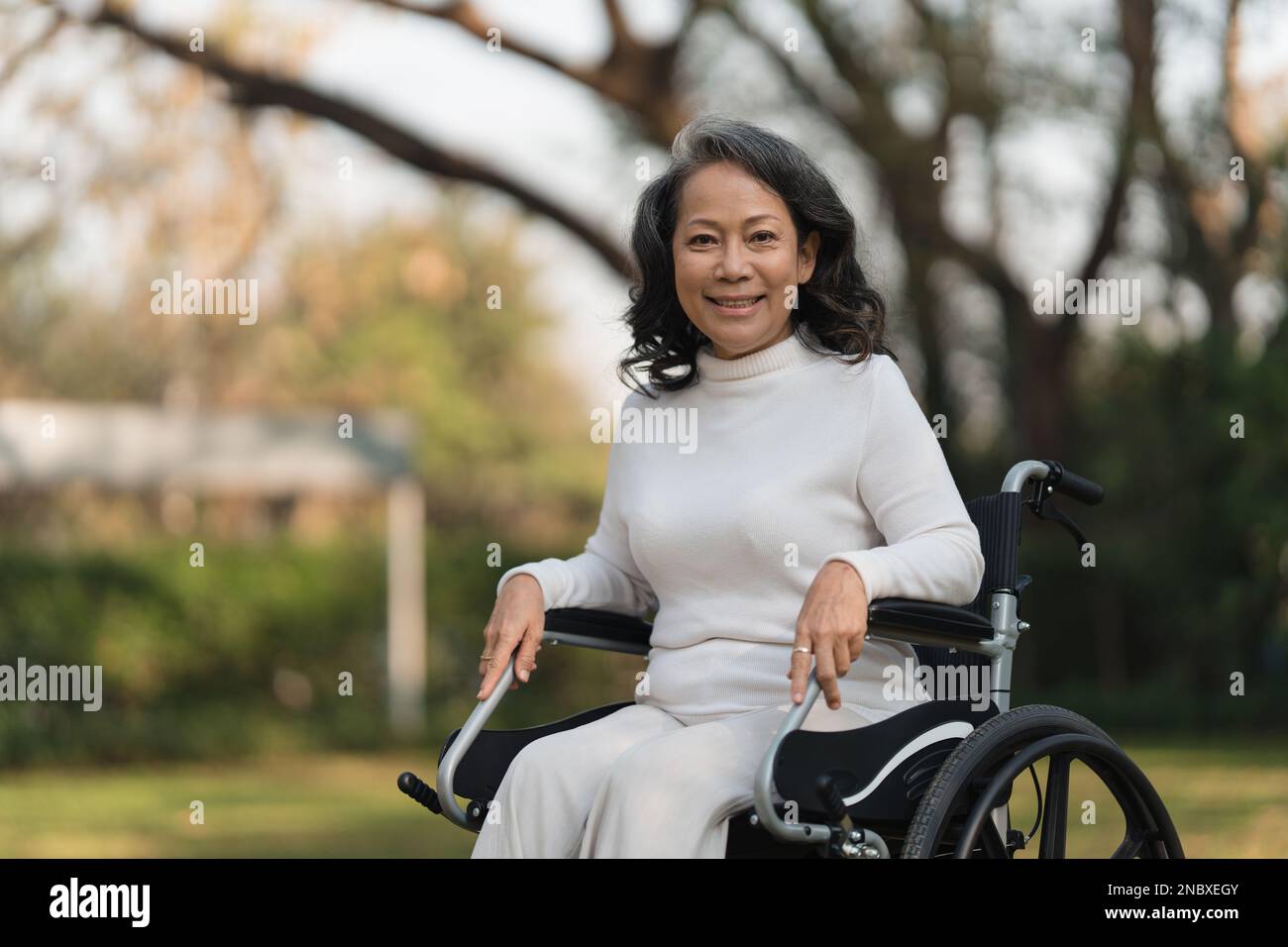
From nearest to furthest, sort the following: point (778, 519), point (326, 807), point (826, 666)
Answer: point (826, 666), point (778, 519), point (326, 807)

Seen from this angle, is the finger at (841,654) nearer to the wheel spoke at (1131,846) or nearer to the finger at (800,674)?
the finger at (800,674)

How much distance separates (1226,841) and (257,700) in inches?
259

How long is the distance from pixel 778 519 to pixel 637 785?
0.45 m

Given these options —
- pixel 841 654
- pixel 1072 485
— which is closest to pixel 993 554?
pixel 1072 485

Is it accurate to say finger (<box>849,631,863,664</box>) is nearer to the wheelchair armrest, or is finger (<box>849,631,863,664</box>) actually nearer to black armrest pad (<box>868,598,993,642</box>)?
black armrest pad (<box>868,598,993,642</box>)

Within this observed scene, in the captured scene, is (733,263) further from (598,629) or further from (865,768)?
(865,768)

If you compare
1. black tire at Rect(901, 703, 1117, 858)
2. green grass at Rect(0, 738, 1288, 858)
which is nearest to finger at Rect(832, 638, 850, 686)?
black tire at Rect(901, 703, 1117, 858)

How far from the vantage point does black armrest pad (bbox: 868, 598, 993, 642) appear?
2.35 meters

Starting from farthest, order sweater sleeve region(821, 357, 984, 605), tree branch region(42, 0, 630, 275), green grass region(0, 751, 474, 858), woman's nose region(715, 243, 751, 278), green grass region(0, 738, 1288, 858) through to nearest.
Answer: tree branch region(42, 0, 630, 275)
green grass region(0, 751, 474, 858)
green grass region(0, 738, 1288, 858)
woman's nose region(715, 243, 751, 278)
sweater sleeve region(821, 357, 984, 605)

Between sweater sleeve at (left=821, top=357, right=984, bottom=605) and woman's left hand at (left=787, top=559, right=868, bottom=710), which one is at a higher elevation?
sweater sleeve at (left=821, top=357, right=984, bottom=605)

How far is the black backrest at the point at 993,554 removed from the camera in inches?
111

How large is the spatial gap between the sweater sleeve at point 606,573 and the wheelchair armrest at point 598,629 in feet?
0.05

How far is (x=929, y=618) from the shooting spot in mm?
2414
